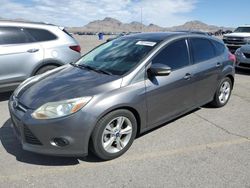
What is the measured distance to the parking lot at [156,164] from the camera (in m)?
3.53

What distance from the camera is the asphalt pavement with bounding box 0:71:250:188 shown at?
353cm

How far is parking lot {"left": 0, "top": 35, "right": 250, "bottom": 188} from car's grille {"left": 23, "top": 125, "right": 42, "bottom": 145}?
1.09 ft

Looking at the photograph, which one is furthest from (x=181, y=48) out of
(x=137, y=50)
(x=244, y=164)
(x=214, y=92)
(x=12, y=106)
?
(x=12, y=106)

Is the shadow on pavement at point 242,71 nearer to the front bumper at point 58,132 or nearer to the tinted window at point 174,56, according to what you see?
the tinted window at point 174,56

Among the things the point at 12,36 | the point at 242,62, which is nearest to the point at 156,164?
the point at 12,36

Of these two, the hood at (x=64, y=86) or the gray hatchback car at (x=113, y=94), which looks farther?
the hood at (x=64, y=86)

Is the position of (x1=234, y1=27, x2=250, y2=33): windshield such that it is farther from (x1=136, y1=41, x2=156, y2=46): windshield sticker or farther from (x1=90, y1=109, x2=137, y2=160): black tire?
(x1=90, y1=109, x2=137, y2=160): black tire

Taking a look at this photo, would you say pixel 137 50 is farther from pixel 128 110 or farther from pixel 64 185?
pixel 64 185

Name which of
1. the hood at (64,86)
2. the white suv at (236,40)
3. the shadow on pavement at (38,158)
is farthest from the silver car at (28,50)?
the white suv at (236,40)

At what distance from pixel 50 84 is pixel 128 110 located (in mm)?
1146

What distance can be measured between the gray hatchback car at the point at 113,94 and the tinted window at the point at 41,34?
6.89 ft

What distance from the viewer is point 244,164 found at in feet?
13.0

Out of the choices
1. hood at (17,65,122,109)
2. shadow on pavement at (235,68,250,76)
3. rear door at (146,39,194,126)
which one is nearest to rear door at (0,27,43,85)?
hood at (17,65,122,109)

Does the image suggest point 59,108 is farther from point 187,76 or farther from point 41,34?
point 41,34
